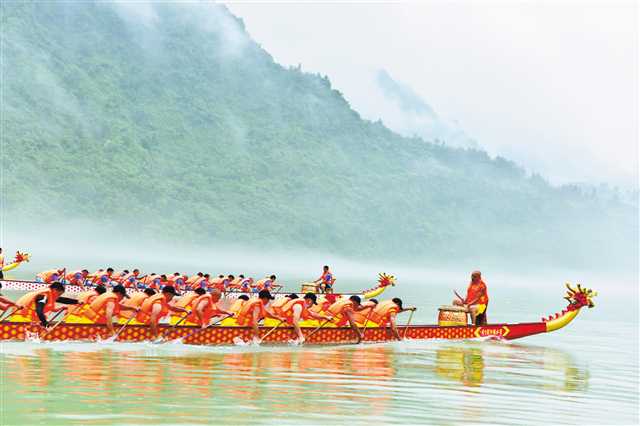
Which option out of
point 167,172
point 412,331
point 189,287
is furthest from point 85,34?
point 412,331

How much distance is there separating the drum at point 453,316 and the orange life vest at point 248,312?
7.65 meters

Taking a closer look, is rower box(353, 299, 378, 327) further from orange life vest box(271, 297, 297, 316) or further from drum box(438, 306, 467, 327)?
drum box(438, 306, 467, 327)

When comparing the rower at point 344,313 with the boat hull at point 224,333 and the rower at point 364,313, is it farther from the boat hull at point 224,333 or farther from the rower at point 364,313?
the rower at point 364,313

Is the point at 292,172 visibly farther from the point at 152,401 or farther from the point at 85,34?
the point at 152,401

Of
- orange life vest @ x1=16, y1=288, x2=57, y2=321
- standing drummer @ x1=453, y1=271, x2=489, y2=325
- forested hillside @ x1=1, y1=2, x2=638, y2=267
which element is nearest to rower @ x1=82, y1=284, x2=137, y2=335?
orange life vest @ x1=16, y1=288, x2=57, y2=321

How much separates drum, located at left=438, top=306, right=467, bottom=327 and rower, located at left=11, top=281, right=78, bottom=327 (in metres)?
13.0

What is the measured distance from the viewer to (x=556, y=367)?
2531 centimetres

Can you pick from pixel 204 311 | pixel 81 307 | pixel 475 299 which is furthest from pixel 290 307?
pixel 475 299

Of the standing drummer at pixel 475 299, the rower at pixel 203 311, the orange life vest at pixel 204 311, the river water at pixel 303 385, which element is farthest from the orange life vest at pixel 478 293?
the orange life vest at pixel 204 311

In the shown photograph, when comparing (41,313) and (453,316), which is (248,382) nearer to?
(41,313)

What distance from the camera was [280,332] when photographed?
2456 cm

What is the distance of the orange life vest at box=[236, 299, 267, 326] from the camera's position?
23781 mm

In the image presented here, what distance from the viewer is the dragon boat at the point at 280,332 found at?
21406 millimetres

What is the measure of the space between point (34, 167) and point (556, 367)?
459ft
